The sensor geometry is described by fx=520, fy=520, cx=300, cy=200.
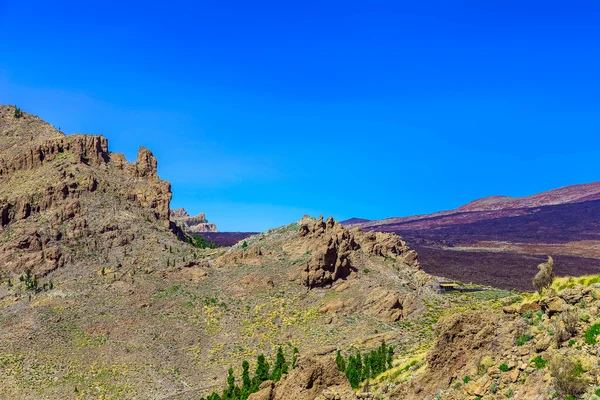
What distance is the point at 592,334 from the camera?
15453mm

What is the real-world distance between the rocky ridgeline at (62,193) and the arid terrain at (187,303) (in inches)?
8.8

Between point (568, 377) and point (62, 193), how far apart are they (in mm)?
78911

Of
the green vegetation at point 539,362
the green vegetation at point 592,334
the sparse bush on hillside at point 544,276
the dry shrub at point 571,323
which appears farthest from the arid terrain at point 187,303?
the sparse bush on hillside at point 544,276

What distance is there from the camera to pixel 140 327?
192 ft

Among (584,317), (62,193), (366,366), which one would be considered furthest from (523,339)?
(62,193)

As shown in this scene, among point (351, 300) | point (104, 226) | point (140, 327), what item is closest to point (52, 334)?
point (140, 327)

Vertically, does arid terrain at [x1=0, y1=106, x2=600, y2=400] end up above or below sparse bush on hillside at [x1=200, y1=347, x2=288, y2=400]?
above

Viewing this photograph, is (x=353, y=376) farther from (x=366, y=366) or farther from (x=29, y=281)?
(x=29, y=281)

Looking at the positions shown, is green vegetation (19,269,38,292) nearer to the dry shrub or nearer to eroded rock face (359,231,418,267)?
eroded rock face (359,231,418,267)

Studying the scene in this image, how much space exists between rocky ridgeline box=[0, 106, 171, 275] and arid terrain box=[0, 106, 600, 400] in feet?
0.73

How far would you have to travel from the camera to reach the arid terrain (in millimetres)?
23859

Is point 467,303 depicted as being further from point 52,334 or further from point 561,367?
point 561,367

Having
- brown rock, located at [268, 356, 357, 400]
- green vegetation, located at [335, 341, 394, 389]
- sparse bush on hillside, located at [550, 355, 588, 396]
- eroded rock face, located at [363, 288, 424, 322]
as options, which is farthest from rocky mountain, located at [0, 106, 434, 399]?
sparse bush on hillside, located at [550, 355, 588, 396]

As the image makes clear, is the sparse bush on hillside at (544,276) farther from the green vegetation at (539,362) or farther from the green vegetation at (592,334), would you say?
the green vegetation at (539,362)
